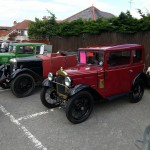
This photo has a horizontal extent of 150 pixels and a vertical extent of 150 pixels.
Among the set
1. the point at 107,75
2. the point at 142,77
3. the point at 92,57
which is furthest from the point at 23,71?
the point at 142,77

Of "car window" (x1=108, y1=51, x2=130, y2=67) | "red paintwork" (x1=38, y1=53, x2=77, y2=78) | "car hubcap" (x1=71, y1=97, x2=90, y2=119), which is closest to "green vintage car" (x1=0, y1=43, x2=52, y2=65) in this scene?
"red paintwork" (x1=38, y1=53, x2=77, y2=78)

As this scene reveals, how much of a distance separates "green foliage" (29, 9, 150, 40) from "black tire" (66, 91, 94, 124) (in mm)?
4472

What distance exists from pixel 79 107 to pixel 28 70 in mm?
3000

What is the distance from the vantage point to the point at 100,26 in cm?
1029

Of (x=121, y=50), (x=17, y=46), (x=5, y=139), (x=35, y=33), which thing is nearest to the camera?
(x=5, y=139)

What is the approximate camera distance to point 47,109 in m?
6.10

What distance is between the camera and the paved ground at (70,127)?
4188mm

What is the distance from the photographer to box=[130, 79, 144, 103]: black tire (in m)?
6.38

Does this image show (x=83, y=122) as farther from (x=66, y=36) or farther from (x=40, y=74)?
(x=66, y=36)

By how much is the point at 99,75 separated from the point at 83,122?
47.6 inches

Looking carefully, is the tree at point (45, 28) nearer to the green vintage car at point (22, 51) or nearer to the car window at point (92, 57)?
the green vintage car at point (22, 51)

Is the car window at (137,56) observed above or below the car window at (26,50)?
below

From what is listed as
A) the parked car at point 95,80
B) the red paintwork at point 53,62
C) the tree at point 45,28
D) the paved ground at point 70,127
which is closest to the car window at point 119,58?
the parked car at point 95,80

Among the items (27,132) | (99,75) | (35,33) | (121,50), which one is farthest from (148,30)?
(35,33)
